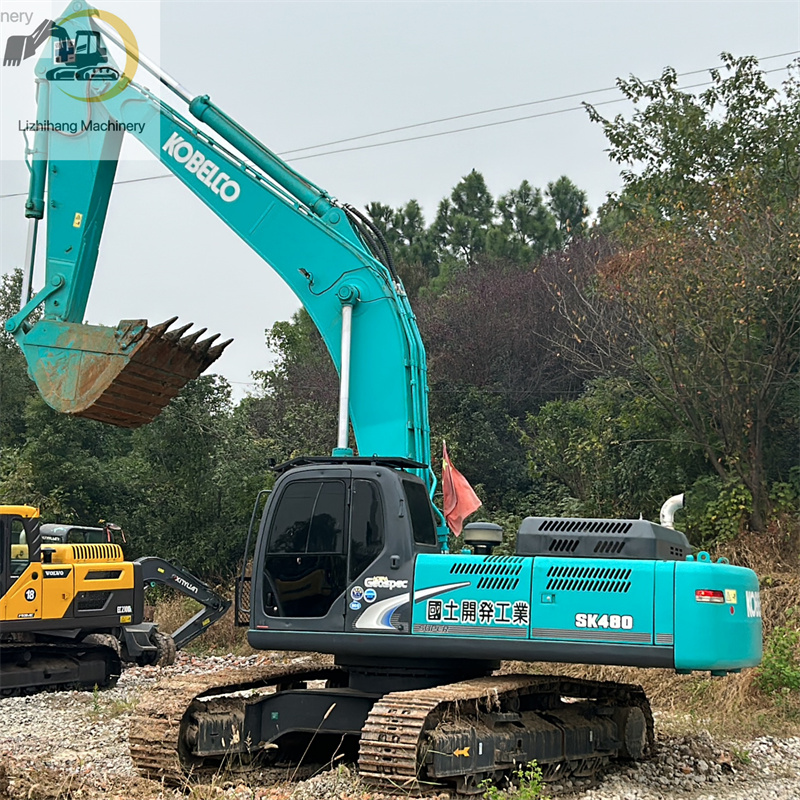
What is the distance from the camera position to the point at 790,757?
1039 centimetres

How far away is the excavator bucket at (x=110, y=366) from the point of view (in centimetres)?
1042

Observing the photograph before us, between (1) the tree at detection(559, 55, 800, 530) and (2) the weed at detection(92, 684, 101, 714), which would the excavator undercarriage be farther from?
(1) the tree at detection(559, 55, 800, 530)

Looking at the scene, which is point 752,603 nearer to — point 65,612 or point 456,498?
point 456,498

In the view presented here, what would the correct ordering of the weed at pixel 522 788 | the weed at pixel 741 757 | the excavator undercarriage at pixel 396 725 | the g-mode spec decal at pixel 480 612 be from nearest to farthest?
1. the weed at pixel 522 788
2. the excavator undercarriage at pixel 396 725
3. the g-mode spec decal at pixel 480 612
4. the weed at pixel 741 757

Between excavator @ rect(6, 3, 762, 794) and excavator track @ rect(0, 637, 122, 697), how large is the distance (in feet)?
17.8

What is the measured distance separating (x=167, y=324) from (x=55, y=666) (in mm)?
6522

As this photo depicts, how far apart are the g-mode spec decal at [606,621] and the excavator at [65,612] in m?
8.53

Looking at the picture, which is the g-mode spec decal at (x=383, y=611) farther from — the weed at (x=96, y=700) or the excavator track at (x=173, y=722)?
the weed at (x=96, y=700)

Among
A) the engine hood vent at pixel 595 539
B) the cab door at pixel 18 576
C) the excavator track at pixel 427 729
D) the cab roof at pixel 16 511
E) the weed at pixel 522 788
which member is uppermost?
the cab roof at pixel 16 511

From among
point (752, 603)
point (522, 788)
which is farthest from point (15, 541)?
point (752, 603)

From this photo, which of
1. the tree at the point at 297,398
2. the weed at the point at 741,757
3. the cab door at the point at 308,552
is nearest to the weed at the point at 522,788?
the cab door at the point at 308,552

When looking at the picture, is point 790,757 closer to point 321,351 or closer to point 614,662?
point 614,662

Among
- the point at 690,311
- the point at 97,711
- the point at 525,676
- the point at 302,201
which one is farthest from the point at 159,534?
the point at 525,676

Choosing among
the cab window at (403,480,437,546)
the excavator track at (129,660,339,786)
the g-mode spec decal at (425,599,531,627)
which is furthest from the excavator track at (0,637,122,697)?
the g-mode spec decal at (425,599,531,627)
